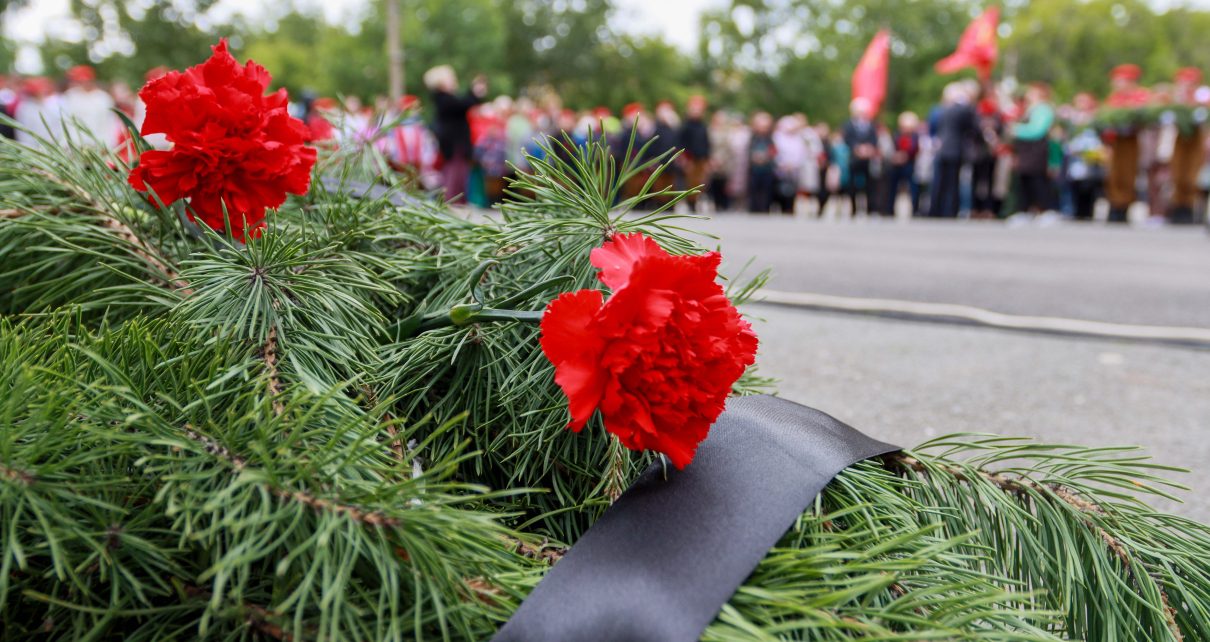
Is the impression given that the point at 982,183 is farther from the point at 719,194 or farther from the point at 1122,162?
the point at 719,194

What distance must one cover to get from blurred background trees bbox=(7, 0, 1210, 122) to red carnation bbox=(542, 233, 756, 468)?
3551 cm

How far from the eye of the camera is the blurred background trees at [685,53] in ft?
120

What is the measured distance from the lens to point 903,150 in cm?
1510

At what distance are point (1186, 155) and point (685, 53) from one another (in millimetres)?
39640

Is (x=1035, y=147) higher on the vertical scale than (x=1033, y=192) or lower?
higher

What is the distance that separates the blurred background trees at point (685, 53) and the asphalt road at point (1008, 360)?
3246cm

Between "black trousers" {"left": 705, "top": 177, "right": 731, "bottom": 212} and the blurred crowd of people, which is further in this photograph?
"black trousers" {"left": 705, "top": 177, "right": 731, "bottom": 212}

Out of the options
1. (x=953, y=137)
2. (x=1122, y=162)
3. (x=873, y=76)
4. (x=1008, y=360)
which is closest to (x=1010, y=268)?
(x=1008, y=360)

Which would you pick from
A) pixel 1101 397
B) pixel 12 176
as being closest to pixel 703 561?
pixel 12 176

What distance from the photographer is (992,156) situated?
13641 millimetres

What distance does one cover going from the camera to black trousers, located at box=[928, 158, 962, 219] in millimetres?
13286

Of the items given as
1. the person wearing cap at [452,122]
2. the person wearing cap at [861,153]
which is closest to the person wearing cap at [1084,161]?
the person wearing cap at [861,153]

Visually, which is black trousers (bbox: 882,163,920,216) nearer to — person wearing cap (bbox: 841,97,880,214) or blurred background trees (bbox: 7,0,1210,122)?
person wearing cap (bbox: 841,97,880,214)

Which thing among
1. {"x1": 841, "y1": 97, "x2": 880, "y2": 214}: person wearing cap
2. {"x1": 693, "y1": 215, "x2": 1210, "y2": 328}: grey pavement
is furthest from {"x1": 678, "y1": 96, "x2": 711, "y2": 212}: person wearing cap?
{"x1": 693, "y1": 215, "x2": 1210, "y2": 328}: grey pavement
